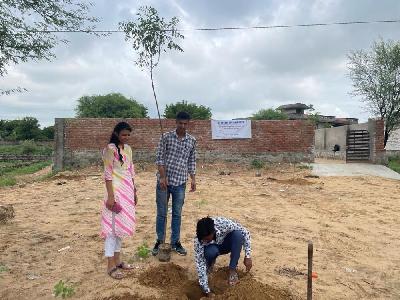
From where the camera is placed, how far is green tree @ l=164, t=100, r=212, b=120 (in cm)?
3772

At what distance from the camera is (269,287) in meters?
4.29

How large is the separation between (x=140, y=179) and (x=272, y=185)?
4.33m

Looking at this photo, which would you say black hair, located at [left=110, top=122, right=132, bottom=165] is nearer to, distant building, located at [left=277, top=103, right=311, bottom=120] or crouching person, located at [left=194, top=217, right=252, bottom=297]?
crouching person, located at [left=194, top=217, right=252, bottom=297]

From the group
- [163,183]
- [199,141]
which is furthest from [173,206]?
[199,141]

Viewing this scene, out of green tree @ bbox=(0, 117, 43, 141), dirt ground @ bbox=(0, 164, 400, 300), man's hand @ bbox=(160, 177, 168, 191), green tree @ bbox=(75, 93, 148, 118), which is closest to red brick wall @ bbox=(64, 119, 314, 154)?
dirt ground @ bbox=(0, 164, 400, 300)

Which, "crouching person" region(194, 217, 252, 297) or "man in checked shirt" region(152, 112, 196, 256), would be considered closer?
"crouching person" region(194, 217, 252, 297)

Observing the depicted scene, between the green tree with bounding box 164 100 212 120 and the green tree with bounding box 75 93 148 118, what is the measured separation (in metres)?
10.0

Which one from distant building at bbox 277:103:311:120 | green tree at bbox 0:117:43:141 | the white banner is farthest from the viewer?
distant building at bbox 277:103:311:120

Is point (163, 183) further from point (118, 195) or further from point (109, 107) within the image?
point (109, 107)

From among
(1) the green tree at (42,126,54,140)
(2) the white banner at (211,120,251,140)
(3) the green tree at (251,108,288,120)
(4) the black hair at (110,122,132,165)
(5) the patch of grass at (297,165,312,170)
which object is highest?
(3) the green tree at (251,108,288,120)

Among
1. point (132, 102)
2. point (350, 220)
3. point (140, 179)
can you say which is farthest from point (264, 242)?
point (132, 102)

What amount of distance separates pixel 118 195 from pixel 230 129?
42.7ft

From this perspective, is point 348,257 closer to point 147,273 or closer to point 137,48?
point 147,273

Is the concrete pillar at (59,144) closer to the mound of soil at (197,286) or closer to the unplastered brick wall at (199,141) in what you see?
the unplastered brick wall at (199,141)
